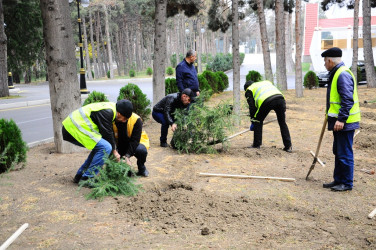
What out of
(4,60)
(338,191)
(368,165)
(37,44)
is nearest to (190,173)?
(338,191)

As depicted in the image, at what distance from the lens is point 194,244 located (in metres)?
3.59

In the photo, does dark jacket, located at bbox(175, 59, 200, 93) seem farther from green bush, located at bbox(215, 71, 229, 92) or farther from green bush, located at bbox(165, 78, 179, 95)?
green bush, located at bbox(215, 71, 229, 92)

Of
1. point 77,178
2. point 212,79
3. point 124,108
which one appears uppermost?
point 212,79

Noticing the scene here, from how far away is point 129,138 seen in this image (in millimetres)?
5344

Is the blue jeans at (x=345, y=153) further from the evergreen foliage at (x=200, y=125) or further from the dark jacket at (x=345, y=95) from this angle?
the evergreen foliage at (x=200, y=125)

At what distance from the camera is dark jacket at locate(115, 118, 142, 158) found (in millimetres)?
5219

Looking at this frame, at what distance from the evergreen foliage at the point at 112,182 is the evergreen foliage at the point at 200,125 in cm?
241

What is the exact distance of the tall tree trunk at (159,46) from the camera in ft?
35.3

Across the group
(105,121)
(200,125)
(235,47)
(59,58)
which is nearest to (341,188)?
(200,125)

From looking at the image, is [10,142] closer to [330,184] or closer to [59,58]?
[59,58]

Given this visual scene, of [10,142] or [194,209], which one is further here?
[10,142]

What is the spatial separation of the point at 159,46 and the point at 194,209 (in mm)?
7257

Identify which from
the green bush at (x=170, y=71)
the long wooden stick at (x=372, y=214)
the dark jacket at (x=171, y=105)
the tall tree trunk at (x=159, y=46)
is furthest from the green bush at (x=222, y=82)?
the green bush at (x=170, y=71)

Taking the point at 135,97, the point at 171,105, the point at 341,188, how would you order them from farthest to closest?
the point at 135,97
the point at 171,105
the point at 341,188
